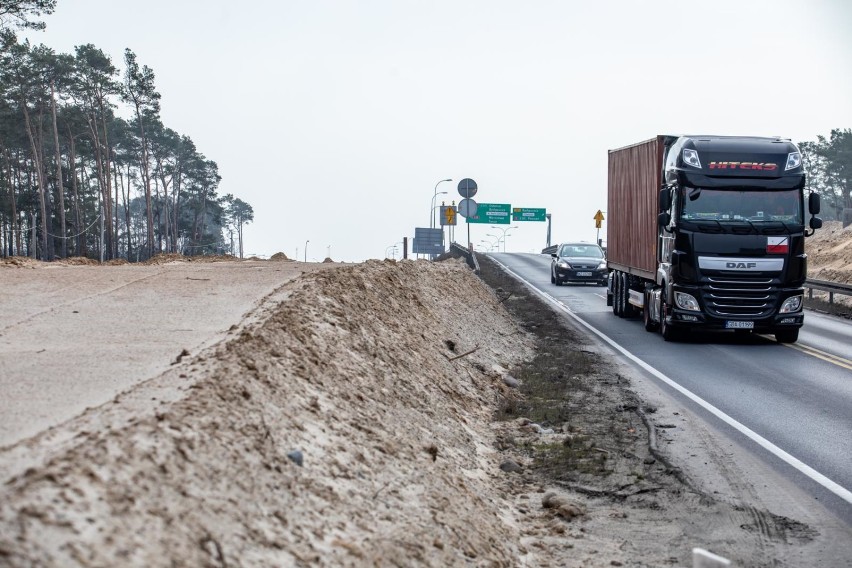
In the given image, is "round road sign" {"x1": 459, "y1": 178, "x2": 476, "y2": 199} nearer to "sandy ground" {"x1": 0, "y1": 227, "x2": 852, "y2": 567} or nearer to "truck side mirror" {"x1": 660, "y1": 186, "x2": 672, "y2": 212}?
"truck side mirror" {"x1": 660, "y1": 186, "x2": 672, "y2": 212}

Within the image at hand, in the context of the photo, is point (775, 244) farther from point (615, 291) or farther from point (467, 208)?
point (467, 208)

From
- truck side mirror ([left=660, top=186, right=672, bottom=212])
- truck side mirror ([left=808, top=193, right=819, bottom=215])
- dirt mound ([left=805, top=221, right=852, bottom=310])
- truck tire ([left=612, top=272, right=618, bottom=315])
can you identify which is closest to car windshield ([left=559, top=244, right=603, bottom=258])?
dirt mound ([left=805, top=221, right=852, bottom=310])

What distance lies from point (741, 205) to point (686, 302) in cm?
226

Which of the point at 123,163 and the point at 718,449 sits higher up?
the point at 123,163

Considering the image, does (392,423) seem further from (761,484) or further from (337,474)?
(761,484)

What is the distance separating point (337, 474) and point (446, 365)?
7554 millimetres

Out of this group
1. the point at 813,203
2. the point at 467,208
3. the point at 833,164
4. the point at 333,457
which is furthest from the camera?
the point at 833,164

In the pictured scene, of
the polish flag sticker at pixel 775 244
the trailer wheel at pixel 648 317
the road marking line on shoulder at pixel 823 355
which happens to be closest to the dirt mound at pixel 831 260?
the trailer wheel at pixel 648 317

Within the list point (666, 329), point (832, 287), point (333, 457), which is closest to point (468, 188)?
point (832, 287)

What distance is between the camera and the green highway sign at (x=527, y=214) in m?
107

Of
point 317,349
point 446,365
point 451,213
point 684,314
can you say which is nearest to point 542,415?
point 446,365

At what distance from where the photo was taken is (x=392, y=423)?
941cm

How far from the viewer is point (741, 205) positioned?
2098 cm

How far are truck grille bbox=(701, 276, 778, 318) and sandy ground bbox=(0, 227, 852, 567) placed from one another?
5877 millimetres
